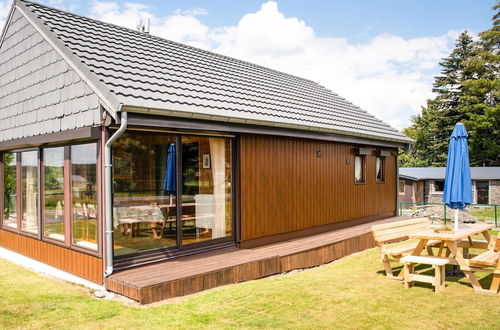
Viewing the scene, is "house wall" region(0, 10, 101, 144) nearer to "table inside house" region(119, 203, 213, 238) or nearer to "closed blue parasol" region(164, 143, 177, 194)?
"closed blue parasol" region(164, 143, 177, 194)

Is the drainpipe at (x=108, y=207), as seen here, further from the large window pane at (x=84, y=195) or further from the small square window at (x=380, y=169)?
the small square window at (x=380, y=169)

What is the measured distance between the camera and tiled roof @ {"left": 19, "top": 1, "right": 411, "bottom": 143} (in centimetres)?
671

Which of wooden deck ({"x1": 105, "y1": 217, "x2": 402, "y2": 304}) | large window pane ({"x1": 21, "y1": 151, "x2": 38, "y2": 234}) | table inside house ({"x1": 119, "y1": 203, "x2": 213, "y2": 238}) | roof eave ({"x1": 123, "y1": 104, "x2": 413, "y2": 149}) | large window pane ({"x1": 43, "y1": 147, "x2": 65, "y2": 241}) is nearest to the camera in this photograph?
wooden deck ({"x1": 105, "y1": 217, "x2": 402, "y2": 304})

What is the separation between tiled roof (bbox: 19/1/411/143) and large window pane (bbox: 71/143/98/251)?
1.28 meters

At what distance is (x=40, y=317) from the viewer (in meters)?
5.21

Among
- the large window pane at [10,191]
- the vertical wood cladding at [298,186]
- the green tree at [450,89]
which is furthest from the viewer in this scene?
the green tree at [450,89]

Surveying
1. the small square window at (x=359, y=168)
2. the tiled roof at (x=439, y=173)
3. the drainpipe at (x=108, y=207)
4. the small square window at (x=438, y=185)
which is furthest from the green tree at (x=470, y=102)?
the drainpipe at (x=108, y=207)

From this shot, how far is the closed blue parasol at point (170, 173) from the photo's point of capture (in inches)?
275

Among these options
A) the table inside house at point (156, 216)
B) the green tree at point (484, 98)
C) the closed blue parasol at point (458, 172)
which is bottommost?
the table inside house at point (156, 216)

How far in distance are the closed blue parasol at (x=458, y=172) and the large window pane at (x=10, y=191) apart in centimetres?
882

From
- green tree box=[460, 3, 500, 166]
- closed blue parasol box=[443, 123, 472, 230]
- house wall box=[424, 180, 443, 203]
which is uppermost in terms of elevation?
green tree box=[460, 3, 500, 166]

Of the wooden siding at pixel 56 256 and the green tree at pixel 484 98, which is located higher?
the green tree at pixel 484 98

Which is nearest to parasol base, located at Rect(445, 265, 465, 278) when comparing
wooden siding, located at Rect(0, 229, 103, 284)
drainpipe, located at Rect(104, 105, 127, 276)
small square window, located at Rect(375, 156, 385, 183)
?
drainpipe, located at Rect(104, 105, 127, 276)

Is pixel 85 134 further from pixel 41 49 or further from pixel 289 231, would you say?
pixel 289 231
